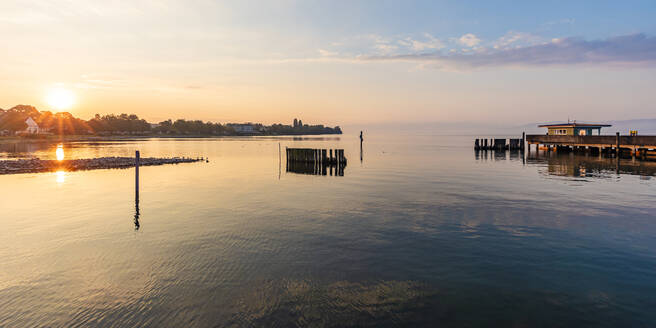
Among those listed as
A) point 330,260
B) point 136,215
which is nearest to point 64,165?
point 136,215

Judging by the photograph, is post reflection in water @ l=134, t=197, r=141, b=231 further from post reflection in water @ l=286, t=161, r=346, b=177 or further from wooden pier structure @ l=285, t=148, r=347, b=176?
wooden pier structure @ l=285, t=148, r=347, b=176

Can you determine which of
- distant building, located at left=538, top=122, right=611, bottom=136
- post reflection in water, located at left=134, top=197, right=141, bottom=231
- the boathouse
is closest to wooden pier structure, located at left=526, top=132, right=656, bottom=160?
the boathouse

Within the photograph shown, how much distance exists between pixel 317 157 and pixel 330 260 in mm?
35318

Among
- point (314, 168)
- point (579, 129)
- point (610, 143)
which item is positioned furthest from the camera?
point (579, 129)

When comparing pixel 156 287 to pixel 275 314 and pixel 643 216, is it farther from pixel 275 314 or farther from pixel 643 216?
pixel 643 216

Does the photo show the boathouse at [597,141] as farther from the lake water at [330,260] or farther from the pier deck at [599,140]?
the lake water at [330,260]

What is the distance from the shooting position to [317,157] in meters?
47.0

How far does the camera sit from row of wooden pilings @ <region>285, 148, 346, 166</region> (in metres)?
46.0

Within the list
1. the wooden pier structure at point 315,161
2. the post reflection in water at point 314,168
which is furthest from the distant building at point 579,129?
the post reflection in water at point 314,168

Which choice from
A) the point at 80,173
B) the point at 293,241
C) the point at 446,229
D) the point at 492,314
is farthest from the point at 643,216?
the point at 80,173

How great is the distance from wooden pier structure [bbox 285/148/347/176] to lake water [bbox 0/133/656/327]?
61.7 feet

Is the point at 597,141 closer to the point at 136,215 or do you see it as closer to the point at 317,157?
the point at 317,157

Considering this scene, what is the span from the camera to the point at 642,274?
10.6 meters

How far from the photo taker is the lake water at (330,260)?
8.50 m
